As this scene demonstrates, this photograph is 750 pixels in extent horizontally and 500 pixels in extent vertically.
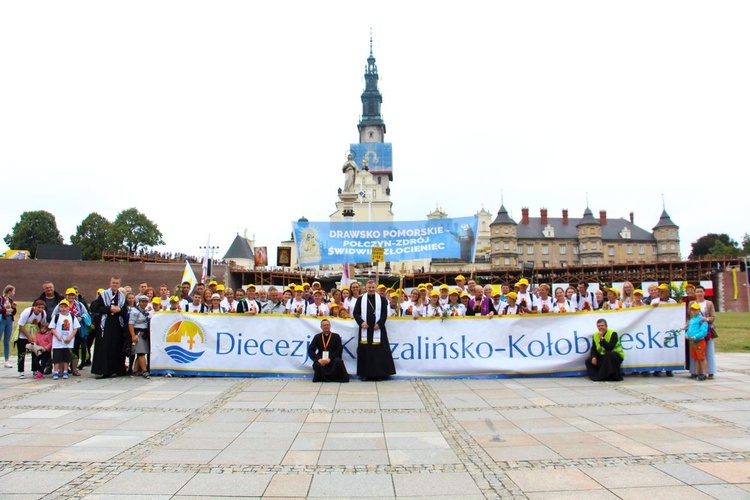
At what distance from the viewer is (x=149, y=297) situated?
1191 cm

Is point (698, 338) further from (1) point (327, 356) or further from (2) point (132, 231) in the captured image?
(2) point (132, 231)

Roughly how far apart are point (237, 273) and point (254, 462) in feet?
208

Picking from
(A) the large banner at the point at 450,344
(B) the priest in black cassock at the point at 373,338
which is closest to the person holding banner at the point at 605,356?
(A) the large banner at the point at 450,344

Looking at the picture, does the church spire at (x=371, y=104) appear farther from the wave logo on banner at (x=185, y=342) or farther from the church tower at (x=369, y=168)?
the wave logo on banner at (x=185, y=342)

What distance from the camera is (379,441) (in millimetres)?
5648

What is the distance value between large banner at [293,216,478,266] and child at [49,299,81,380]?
4938mm

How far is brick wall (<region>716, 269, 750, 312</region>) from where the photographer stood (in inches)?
2227

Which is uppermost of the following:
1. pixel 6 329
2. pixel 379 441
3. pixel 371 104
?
pixel 371 104

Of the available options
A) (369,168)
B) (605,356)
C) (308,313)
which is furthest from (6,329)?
(369,168)

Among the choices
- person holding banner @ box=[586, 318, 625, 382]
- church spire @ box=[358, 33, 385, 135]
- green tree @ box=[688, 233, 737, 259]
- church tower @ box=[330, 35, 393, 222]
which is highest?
church spire @ box=[358, 33, 385, 135]

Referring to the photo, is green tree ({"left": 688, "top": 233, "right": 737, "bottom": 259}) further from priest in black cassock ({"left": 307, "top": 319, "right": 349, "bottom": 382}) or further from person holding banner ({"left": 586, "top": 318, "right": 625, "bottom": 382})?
priest in black cassock ({"left": 307, "top": 319, "right": 349, "bottom": 382})

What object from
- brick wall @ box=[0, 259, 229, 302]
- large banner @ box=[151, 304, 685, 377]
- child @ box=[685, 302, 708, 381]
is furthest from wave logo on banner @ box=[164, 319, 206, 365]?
brick wall @ box=[0, 259, 229, 302]

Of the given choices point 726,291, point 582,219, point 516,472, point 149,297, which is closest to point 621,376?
point 516,472

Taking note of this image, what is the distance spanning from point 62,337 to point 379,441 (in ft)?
25.9
